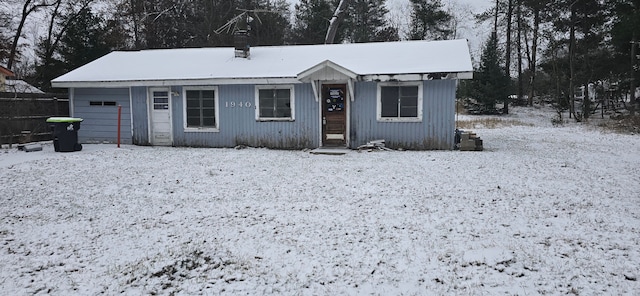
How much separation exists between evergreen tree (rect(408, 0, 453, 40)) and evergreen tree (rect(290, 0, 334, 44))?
7.39 m

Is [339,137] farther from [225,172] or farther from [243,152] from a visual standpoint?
[225,172]

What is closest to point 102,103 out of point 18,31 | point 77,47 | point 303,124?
point 303,124

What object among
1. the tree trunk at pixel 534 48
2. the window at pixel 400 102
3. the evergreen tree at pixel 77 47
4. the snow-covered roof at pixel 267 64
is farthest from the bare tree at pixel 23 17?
the tree trunk at pixel 534 48

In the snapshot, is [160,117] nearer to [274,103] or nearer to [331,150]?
[274,103]

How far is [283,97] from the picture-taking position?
12.5 meters

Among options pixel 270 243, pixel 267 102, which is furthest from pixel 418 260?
pixel 267 102

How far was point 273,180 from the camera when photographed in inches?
304

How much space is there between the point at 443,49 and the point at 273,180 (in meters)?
8.08

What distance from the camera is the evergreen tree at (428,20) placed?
3216 cm

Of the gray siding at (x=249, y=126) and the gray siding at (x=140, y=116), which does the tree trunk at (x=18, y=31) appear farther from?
the gray siding at (x=249, y=126)

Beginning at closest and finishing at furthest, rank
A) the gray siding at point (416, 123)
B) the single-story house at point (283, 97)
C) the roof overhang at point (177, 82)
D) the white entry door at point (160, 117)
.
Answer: the gray siding at point (416, 123)
the single-story house at point (283, 97)
the roof overhang at point (177, 82)
the white entry door at point (160, 117)

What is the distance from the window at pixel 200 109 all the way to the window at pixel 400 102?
5.30 metres

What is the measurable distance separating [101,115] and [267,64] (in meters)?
5.97

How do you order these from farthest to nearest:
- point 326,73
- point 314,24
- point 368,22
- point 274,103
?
1. point 368,22
2. point 314,24
3. point 274,103
4. point 326,73
